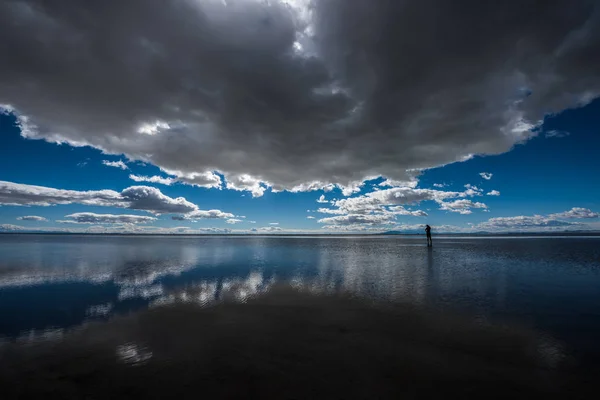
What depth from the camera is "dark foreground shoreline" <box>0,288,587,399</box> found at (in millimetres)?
5703

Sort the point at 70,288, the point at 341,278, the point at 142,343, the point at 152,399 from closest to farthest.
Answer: the point at 152,399 < the point at 142,343 < the point at 70,288 < the point at 341,278

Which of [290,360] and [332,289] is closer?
[290,360]

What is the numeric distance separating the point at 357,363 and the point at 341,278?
12.1m

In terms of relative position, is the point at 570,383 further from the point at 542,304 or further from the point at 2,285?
the point at 2,285

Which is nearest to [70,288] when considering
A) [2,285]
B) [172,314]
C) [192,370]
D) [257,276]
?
[2,285]

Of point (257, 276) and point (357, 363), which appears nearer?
point (357, 363)

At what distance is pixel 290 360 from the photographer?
6969 millimetres

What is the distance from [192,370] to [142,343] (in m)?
2.78

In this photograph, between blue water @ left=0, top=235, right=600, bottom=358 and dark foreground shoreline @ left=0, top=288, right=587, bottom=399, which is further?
blue water @ left=0, top=235, right=600, bottom=358

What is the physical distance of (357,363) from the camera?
6.78m

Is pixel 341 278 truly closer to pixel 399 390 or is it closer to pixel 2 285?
pixel 399 390

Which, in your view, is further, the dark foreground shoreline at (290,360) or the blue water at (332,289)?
the blue water at (332,289)

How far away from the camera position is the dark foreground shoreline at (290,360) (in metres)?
5.70

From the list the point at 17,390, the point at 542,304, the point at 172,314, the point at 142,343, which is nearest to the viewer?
the point at 17,390
